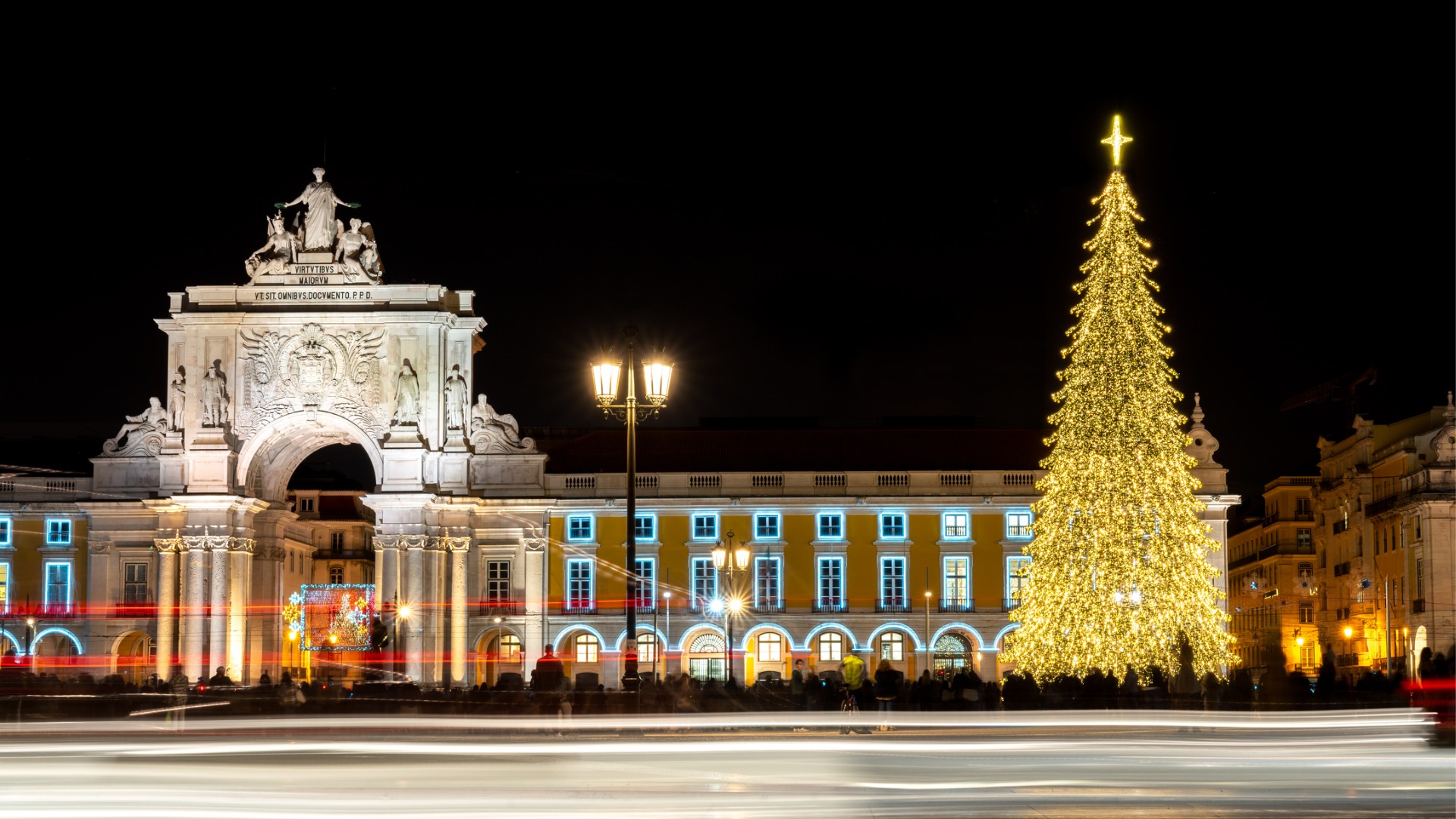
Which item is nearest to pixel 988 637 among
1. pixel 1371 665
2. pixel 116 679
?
pixel 1371 665

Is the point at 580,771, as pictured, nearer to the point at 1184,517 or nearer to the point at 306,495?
the point at 1184,517

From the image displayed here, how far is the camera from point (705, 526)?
75062mm

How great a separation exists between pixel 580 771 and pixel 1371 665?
65.9 m

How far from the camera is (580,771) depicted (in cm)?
2261

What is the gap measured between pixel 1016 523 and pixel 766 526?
9.84 metres

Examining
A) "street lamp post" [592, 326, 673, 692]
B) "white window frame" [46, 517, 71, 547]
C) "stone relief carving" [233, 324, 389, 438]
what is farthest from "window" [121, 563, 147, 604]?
"street lamp post" [592, 326, 673, 692]

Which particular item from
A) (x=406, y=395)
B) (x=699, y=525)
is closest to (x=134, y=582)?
(x=406, y=395)

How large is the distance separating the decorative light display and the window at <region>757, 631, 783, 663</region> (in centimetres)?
2629

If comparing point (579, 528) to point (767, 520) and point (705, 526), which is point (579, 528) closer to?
point (705, 526)

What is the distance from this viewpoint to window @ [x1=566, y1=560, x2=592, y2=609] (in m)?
74.3

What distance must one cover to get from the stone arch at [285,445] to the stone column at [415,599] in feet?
9.29

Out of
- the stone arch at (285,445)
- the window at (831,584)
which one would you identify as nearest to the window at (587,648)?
the window at (831,584)

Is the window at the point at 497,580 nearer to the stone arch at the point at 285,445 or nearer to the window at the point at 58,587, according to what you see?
the stone arch at the point at 285,445

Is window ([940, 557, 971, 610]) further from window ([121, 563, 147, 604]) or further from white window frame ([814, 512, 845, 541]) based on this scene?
Answer: window ([121, 563, 147, 604])
